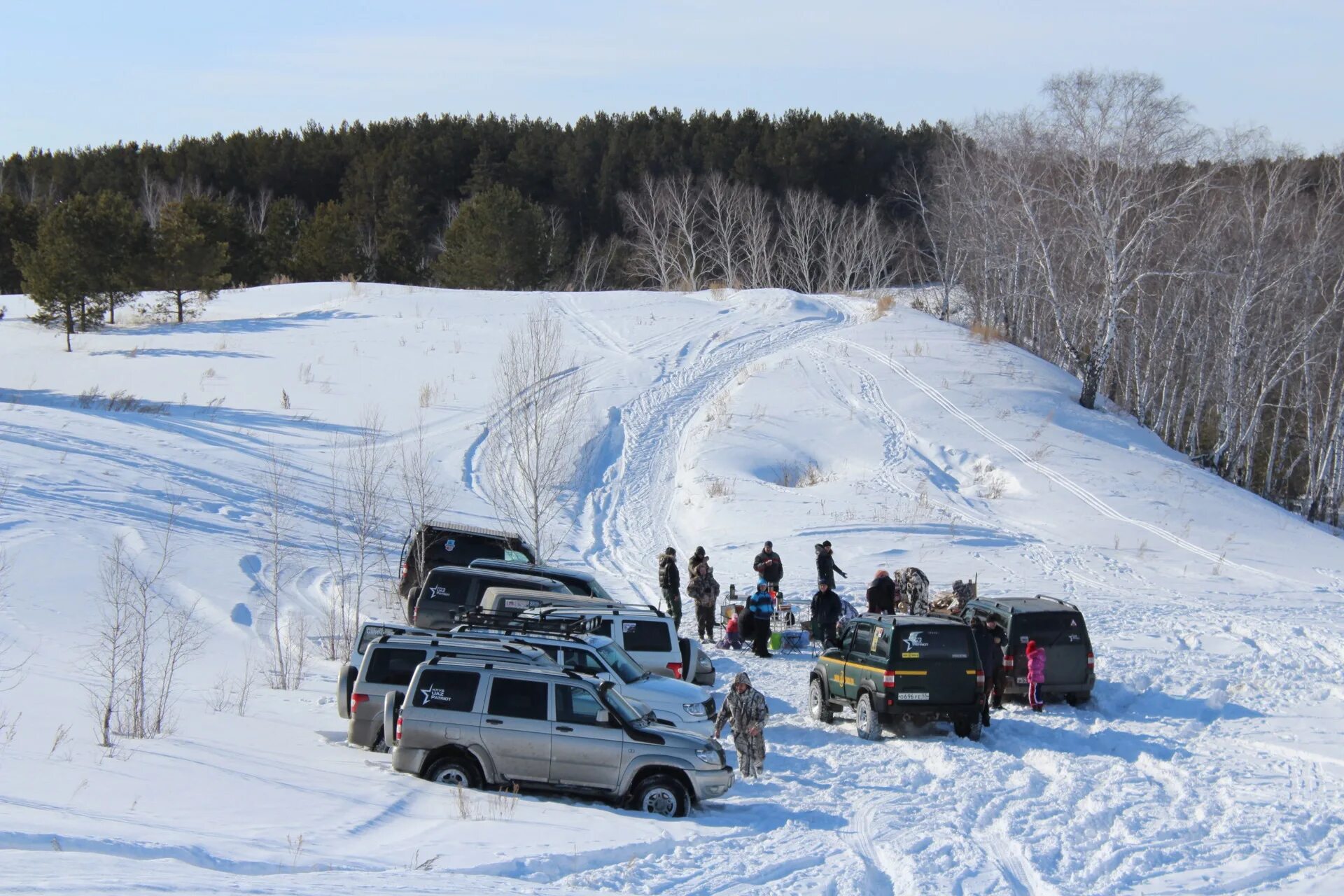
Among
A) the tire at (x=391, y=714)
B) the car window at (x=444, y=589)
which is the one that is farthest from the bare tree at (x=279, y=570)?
the tire at (x=391, y=714)

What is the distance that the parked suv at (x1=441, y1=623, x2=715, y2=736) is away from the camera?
14406mm

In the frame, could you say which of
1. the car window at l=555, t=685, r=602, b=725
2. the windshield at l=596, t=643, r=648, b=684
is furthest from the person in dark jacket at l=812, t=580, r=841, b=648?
the car window at l=555, t=685, r=602, b=725

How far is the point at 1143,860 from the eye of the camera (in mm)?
10633

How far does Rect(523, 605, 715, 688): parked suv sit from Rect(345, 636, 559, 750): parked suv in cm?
296

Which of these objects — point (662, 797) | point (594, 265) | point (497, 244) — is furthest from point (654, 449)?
point (594, 265)

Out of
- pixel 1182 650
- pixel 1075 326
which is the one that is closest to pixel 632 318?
pixel 1075 326

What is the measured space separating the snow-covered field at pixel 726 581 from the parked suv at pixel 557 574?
2.58 metres

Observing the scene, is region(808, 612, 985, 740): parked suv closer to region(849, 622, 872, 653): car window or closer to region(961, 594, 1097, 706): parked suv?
region(849, 622, 872, 653): car window

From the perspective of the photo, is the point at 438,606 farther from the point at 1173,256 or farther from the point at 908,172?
the point at 908,172

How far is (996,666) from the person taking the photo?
645 inches

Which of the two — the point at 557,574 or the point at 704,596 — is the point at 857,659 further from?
the point at 557,574

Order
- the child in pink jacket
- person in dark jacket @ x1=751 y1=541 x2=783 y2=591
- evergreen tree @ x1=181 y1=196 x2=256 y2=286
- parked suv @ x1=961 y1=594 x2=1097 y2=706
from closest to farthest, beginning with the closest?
1. the child in pink jacket
2. parked suv @ x1=961 y1=594 x2=1097 y2=706
3. person in dark jacket @ x1=751 y1=541 x2=783 y2=591
4. evergreen tree @ x1=181 y1=196 x2=256 y2=286

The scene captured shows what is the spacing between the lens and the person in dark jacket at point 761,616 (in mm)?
19766

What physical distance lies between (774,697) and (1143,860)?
7.47m
